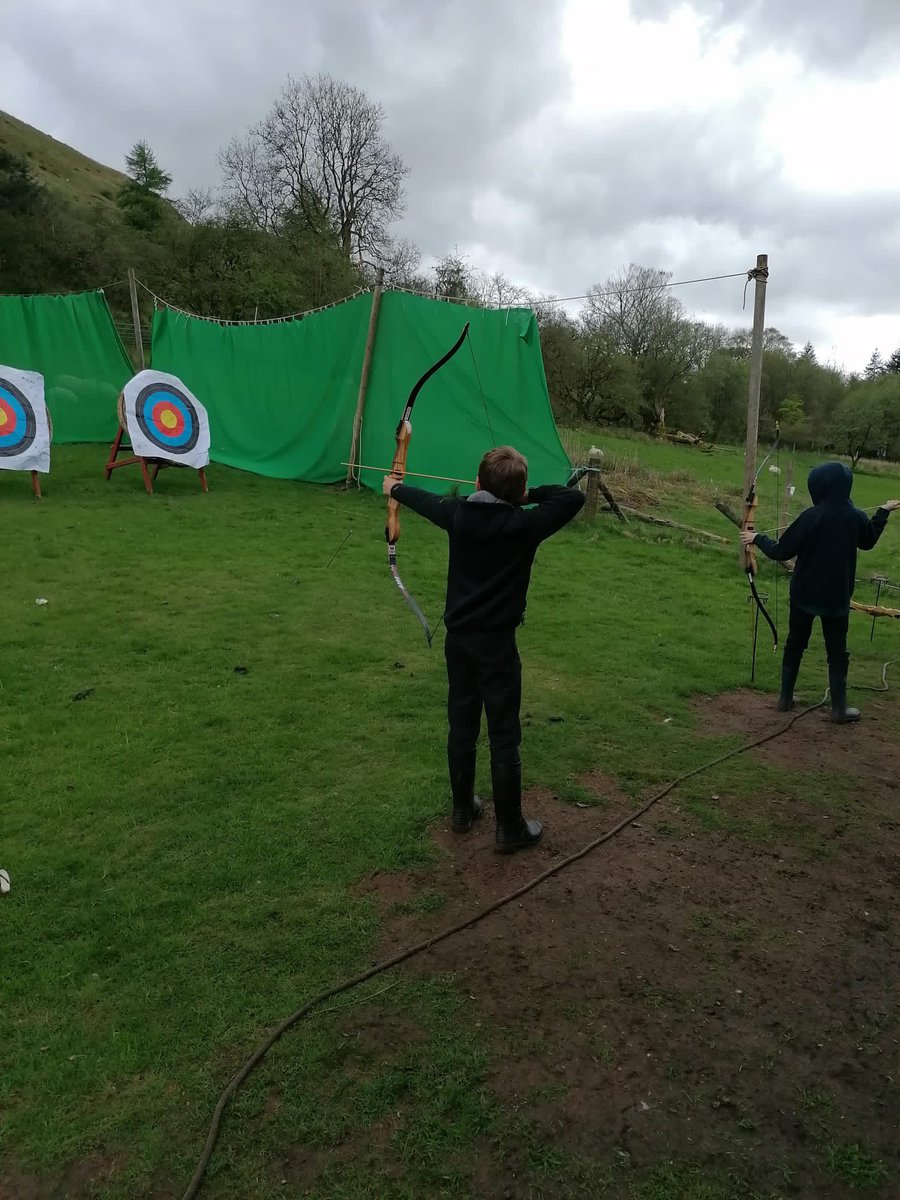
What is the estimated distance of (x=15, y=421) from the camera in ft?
31.6

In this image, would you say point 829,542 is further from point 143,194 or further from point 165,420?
point 143,194

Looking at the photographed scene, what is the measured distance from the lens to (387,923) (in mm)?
2566

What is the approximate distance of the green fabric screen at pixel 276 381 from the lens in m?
11.2

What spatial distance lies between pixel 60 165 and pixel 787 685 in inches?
2836

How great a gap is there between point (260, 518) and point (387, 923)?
7458 mm

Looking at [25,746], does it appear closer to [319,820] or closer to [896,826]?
[319,820]

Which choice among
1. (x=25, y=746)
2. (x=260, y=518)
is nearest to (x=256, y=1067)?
(x=25, y=746)

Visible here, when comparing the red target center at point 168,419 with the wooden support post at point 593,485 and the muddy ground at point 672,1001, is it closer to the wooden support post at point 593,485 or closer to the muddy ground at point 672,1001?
the wooden support post at point 593,485

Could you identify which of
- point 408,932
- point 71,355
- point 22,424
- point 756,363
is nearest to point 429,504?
point 408,932

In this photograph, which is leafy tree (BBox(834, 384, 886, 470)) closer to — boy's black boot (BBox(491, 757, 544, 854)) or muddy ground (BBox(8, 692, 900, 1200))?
muddy ground (BBox(8, 692, 900, 1200))

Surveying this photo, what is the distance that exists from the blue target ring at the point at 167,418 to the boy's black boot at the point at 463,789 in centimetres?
867

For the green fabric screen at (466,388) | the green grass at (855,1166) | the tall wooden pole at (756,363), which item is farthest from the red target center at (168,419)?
the green grass at (855,1166)

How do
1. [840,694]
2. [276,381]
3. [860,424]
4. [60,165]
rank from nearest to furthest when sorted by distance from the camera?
[840,694], [276,381], [860,424], [60,165]

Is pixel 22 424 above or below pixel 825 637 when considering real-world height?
above
